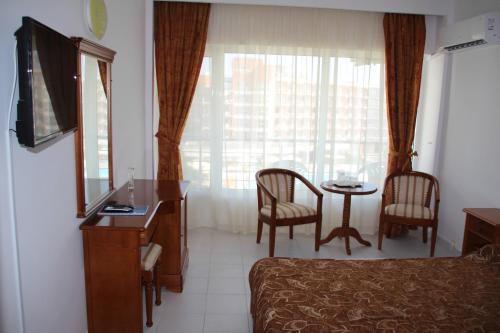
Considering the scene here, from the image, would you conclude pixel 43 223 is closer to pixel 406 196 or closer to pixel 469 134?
pixel 406 196

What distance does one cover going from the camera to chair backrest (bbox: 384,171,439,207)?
4363 mm

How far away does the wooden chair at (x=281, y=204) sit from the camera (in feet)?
12.8

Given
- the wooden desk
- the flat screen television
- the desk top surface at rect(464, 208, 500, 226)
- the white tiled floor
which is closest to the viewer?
the flat screen television

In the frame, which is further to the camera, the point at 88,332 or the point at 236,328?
the point at 236,328

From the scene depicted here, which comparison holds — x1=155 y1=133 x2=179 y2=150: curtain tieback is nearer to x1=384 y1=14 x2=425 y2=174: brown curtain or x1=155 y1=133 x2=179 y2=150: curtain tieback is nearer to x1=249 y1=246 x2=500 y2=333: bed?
x1=249 y1=246 x2=500 y2=333: bed

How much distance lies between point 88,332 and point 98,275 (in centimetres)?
39

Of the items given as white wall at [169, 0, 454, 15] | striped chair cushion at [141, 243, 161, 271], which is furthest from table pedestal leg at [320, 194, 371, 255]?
striped chair cushion at [141, 243, 161, 271]

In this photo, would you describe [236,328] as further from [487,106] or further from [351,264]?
[487,106]

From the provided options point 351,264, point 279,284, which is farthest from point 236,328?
point 351,264

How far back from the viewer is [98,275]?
7.87 feet

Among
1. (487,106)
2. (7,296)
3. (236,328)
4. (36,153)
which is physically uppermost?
(487,106)

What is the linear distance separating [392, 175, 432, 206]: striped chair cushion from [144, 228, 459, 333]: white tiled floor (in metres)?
0.48

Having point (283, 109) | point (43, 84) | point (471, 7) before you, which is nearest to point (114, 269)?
point (43, 84)

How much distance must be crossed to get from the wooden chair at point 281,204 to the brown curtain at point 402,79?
3.86 feet
